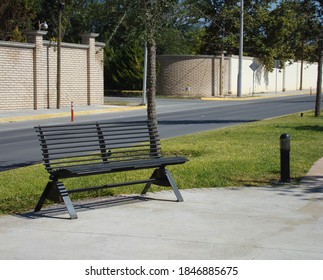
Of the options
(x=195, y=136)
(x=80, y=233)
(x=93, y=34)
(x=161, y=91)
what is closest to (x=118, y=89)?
(x=161, y=91)

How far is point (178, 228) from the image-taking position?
6.81 meters

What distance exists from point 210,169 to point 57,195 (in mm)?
3778

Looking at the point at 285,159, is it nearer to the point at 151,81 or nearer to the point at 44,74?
the point at 151,81

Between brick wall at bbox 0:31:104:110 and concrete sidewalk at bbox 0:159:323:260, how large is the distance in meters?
19.6

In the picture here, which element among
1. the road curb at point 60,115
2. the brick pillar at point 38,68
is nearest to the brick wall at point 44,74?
the brick pillar at point 38,68

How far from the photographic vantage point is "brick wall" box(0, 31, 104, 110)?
94.7ft

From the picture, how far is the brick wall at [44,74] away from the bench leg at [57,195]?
65.8ft

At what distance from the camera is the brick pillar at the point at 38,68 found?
1188 inches

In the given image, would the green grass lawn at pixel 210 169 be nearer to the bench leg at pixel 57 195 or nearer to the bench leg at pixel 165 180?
the bench leg at pixel 57 195

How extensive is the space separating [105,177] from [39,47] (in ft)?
71.1

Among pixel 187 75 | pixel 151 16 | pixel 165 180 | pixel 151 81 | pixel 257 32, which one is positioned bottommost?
pixel 165 180

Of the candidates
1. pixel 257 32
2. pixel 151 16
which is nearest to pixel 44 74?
pixel 151 16

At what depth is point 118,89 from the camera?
5153 centimetres

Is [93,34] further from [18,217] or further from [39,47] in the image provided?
[18,217]
